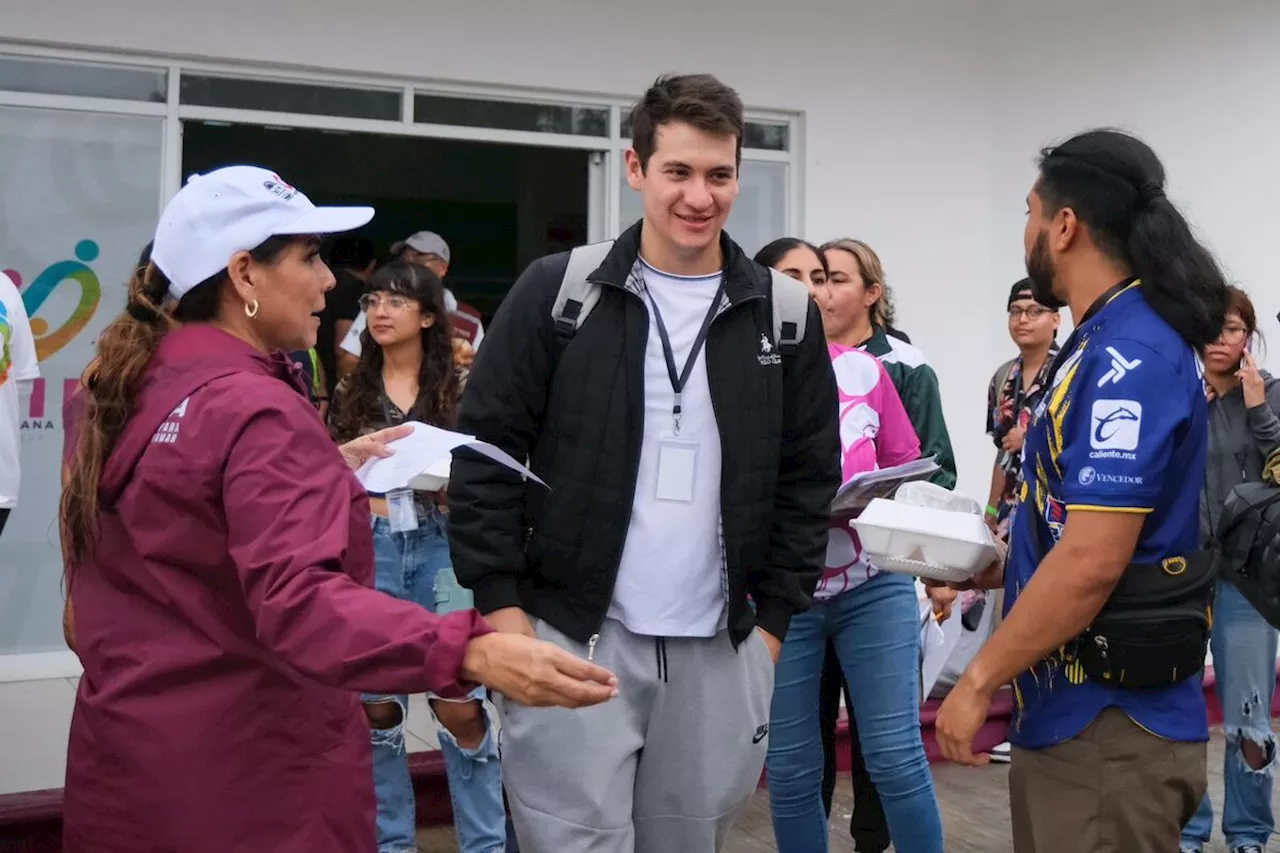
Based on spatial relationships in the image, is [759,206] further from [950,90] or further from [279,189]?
[279,189]

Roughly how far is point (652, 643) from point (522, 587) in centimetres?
30

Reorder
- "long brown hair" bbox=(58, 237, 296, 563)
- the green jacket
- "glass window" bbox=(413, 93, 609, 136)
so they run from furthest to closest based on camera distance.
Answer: "glass window" bbox=(413, 93, 609, 136), the green jacket, "long brown hair" bbox=(58, 237, 296, 563)

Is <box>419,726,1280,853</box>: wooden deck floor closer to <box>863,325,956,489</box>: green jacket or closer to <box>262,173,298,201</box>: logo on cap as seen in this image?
<box>863,325,956,489</box>: green jacket

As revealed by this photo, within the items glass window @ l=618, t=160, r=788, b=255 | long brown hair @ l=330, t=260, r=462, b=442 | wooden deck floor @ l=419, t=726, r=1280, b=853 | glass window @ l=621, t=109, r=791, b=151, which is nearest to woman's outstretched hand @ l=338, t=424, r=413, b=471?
long brown hair @ l=330, t=260, r=462, b=442

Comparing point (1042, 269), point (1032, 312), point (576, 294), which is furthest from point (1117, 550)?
point (1032, 312)

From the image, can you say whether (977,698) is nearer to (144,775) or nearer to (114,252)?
(144,775)

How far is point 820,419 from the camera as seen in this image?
312 centimetres

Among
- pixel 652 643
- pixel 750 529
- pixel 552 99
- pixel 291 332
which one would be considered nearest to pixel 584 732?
pixel 652 643

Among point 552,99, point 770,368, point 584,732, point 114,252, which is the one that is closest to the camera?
point 584,732

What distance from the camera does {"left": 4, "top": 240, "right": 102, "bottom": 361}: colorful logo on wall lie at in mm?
6949

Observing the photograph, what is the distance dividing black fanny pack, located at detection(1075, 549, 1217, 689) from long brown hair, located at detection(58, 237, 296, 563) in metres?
1.68

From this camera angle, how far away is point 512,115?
7.95 m

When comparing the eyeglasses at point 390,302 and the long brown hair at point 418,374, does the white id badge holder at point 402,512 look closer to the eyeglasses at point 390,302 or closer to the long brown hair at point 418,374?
the long brown hair at point 418,374

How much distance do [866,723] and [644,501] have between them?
1.58 metres
